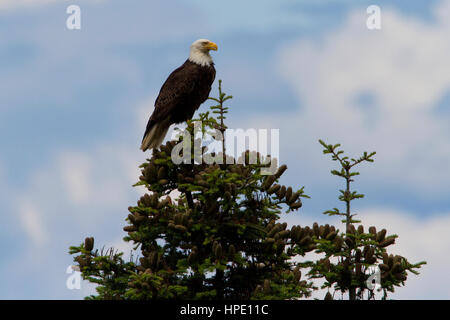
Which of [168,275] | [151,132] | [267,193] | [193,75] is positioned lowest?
[168,275]

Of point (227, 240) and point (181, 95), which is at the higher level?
point (181, 95)

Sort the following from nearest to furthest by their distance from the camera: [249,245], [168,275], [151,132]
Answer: [168,275] → [249,245] → [151,132]

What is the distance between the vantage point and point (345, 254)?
9.70m

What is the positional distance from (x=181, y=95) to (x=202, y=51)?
5.49 feet

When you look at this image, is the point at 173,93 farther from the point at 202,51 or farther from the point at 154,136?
the point at 202,51

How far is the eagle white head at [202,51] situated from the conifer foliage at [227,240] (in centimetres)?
437

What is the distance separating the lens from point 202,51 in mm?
14445

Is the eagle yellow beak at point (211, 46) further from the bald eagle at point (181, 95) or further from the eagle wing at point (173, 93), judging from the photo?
the eagle wing at point (173, 93)

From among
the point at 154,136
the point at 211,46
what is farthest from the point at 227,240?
the point at 211,46

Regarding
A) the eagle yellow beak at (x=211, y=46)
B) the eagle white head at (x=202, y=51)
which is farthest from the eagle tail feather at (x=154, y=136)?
the eagle yellow beak at (x=211, y=46)

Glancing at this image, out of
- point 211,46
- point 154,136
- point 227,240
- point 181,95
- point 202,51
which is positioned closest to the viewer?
point 227,240
